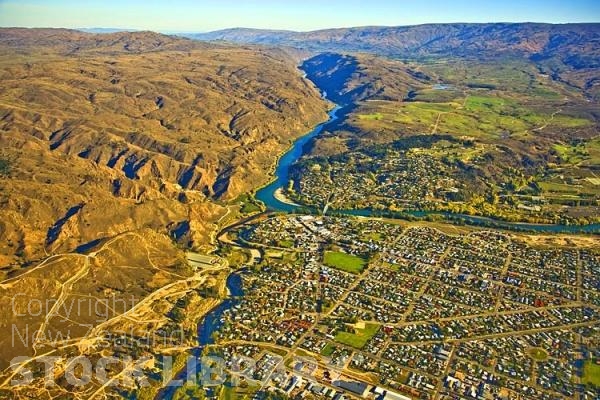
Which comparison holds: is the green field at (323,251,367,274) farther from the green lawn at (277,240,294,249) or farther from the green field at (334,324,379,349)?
the green field at (334,324,379,349)

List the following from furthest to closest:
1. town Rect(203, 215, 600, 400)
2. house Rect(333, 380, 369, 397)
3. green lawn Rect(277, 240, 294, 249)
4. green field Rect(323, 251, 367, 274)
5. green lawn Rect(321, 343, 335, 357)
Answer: green lawn Rect(277, 240, 294, 249), green field Rect(323, 251, 367, 274), green lawn Rect(321, 343, 335, 357), town Rect(203, 215, 600, 400), house Rect(333, 380, 369, 397)

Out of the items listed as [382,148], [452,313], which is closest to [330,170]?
[382,148]

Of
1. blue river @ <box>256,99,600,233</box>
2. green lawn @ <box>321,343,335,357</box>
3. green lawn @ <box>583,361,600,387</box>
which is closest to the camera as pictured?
green lawn @ <box>583,361,600,387</box>

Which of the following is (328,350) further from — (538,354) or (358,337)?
(538,354)

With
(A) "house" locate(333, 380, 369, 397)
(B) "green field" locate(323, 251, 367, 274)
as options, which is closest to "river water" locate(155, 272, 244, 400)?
(B) "green field" locate(323, 251, 367, 274)

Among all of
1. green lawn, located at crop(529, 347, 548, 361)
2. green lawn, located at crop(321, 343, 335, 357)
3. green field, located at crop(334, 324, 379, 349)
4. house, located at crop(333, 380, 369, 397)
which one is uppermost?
green field, located at crop(334, 324, 379, 349)

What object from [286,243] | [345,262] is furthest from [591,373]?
[286,243]

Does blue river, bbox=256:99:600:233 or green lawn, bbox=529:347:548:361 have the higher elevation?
blue river, bbox=256:99:600:233
